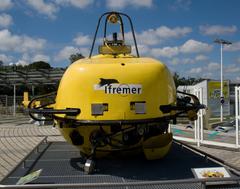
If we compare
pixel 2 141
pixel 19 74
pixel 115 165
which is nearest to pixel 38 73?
pixel 19 74

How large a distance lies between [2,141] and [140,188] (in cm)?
1207

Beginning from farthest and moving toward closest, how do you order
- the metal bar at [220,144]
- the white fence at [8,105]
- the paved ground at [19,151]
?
the white fence at [8,105], the metal bar at [220,144], the paved ground at [19,151]

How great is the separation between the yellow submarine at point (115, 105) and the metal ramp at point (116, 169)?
236 mm

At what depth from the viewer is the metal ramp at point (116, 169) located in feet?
13.4

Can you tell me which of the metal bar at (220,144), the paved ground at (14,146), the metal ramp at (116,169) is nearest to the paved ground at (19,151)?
the paved ground at (14,146)

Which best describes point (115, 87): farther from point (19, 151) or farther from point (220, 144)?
point (220, 144)

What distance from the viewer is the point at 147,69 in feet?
14.0

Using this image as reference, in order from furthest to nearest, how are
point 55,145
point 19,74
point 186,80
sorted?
point 186,80
point 19,74
point 55,145

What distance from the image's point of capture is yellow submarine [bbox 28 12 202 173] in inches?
162

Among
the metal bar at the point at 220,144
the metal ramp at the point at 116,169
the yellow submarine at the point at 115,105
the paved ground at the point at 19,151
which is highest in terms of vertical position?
the yellow submarine at the point at 115,105

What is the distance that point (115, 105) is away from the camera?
161 inches

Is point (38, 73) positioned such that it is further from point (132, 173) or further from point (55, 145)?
point (132, 173)

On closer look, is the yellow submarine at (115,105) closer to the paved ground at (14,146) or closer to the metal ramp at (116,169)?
the metal ramp at (116,169)

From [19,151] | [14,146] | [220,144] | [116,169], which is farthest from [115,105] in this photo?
[14,146]
